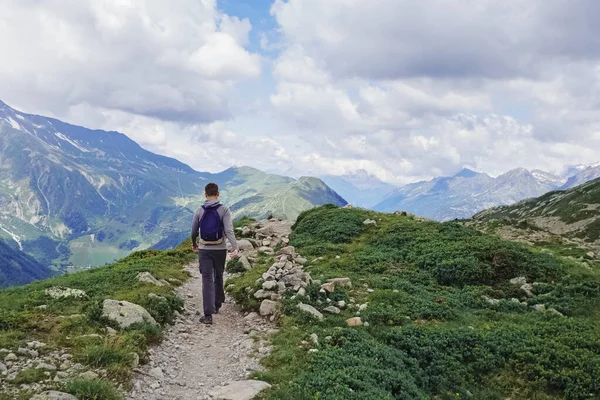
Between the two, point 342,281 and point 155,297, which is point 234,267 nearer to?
point 342,281

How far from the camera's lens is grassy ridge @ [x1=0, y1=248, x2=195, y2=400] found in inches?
Result: 376

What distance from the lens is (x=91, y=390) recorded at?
823 centimetres

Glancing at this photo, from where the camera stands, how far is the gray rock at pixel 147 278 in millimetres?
17953

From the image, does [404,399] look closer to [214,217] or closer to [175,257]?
[214,217]

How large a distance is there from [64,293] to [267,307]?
7938 mm

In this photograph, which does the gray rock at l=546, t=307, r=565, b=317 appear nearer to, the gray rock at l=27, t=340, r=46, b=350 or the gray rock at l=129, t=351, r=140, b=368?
the gray rock at l=129, t=351, r=140, b=368

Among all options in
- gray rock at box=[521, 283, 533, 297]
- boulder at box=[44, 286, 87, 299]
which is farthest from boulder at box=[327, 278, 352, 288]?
boulder at box=[44, 286, 87, 299]

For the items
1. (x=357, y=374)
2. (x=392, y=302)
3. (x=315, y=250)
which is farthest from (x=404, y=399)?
(x=315, y=250)

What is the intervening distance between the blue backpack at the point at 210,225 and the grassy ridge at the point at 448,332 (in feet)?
13.0

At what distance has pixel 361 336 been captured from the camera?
42.6 feet

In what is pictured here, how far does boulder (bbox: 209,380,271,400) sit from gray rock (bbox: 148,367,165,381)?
1.72 m

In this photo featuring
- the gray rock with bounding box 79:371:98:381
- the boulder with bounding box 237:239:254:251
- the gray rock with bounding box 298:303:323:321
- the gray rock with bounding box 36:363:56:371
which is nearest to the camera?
the gray rock with bounding box 79:371:98:381

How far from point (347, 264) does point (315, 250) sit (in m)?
4.39

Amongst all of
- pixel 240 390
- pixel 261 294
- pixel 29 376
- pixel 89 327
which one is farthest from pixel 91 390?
pixel 261 294
